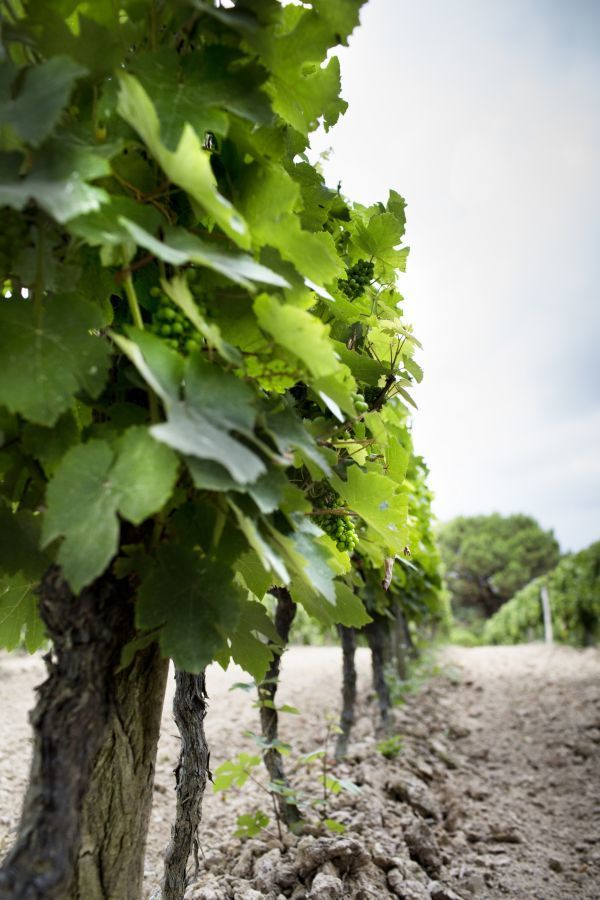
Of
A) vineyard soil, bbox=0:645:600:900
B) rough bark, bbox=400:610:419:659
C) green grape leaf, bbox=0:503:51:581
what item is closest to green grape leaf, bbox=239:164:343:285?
green grape leaf, bbox=0:503:51:581

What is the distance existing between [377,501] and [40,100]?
96 centimetres

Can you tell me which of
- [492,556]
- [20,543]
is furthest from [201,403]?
[492,556]

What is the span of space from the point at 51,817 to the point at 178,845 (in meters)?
1.21

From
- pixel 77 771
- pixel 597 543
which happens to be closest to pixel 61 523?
pixel 77 771

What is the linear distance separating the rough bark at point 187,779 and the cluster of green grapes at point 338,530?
2.34ft

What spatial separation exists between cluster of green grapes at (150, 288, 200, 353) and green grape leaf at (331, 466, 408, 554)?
47 centimetres

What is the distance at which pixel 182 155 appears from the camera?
2.90 ft

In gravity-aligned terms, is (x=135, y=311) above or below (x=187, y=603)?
above

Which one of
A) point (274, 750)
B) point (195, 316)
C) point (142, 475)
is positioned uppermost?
point (195, 316)

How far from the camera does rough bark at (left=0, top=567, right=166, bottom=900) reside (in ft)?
2.97

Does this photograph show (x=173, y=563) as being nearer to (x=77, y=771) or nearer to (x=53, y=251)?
(x=77, y=771)

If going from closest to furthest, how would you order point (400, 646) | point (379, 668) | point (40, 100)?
point (40, 100) → point (379, 668) → point (400, 646)

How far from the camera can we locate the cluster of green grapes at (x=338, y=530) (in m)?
1.51

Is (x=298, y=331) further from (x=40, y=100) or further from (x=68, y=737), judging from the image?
(x=68, y=737)
